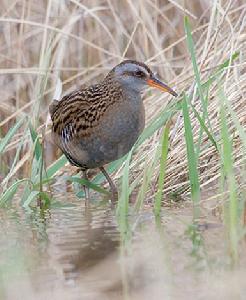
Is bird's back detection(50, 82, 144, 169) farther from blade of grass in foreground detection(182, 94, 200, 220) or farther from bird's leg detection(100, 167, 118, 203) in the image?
blade of grass in foreground detection(182, 94, 200, 220)

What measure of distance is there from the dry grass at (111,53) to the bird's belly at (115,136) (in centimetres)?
19

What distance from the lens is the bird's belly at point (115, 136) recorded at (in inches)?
210

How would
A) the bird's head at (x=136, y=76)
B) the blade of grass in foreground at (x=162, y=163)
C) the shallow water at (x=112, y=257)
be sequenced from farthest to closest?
the bird's head at (x=136, y=76)
the blade of grass in foreground at (x=162, y=163)
the shallow water at (x=112, y=257)

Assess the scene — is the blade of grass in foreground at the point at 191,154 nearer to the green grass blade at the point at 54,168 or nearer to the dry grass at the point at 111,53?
the dry grass at the point at 111,53

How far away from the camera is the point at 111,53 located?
662 centimetres

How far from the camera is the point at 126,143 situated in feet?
17.5

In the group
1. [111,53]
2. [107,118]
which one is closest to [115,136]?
[107,118]

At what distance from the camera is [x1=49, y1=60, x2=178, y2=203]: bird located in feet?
17.6

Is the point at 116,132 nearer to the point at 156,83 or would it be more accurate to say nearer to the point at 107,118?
the point at 107,118

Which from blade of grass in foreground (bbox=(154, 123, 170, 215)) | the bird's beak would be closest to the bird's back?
the bird's beak

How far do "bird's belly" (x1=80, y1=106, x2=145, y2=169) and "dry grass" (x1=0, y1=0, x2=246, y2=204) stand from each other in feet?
0.62

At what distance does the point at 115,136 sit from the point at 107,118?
0.41 feet

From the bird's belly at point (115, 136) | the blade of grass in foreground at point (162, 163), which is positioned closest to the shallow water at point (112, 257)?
the blade of grass in foreground at point (162, 163)

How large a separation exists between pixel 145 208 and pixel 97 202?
524mm
